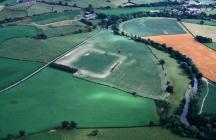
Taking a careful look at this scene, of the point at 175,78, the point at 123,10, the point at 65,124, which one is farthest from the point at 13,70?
the point at 123,10

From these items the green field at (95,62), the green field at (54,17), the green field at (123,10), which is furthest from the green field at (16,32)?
the green field at (123,10)

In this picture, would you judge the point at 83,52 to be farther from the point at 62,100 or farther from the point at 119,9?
the point at 119,9

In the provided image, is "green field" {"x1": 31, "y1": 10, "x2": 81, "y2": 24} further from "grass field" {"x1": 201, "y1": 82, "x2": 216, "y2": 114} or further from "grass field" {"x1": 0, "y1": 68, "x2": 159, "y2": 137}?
"grass field" {"x1": 201, "y1": 82, "x2": 216, "y2": 114}

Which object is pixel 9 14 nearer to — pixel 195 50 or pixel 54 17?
pixel 54 17

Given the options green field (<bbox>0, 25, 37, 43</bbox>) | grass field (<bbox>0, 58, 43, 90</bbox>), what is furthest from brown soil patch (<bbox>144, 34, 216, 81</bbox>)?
grass field (<bbox>0, 58, 43, 90</bbox>)

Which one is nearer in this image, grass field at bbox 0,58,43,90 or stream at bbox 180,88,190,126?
stream at bbox 180,88,190,126

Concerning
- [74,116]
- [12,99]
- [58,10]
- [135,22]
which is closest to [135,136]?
[74,116]
